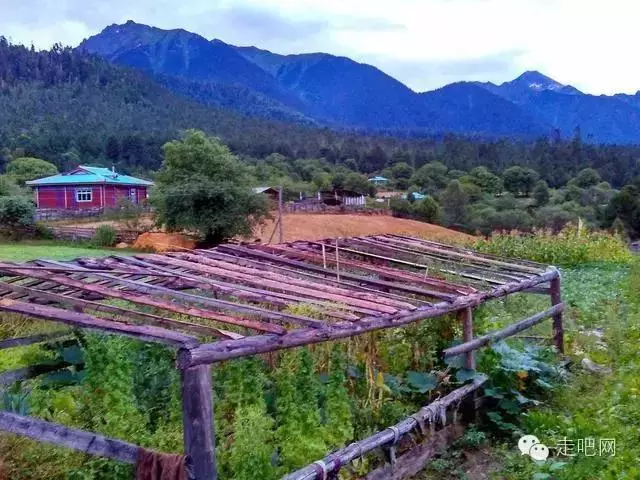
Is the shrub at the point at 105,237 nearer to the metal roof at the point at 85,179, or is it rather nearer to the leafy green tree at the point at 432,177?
the metal roof at the point at 85,179

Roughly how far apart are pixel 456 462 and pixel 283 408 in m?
1.68

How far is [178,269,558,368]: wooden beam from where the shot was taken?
2.89 metres

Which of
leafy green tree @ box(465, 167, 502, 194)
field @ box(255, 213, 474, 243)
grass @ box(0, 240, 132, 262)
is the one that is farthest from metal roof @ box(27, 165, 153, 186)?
leafy green tree @ box(465, 167, 502, 194)

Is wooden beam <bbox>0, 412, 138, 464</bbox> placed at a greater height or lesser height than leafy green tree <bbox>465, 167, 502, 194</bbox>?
greater

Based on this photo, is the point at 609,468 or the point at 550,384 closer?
the point at 609,468

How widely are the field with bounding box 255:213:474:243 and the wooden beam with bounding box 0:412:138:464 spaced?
26724 millimetres

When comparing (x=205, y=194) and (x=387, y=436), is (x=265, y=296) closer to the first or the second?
(x=387, y=436)

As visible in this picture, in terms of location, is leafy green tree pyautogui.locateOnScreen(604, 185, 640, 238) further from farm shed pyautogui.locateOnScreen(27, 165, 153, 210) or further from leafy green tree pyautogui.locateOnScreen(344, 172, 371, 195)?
farm shed pyautogui.locateOnScreen(27, 165, 153, 210)

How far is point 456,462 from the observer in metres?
4.70

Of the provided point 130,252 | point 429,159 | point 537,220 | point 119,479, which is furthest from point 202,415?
point 429,159

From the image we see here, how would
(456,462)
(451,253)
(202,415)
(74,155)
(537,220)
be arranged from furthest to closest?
(74,155)
(537,220)
(451,253)
(456,462)
(202,415)

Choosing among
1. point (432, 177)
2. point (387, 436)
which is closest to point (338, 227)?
point (387, 436)

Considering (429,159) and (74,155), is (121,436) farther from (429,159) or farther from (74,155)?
(429,159)

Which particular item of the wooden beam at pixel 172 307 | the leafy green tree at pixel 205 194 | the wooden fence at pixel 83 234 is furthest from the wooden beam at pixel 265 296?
the wooden fence at pixel 83 234
